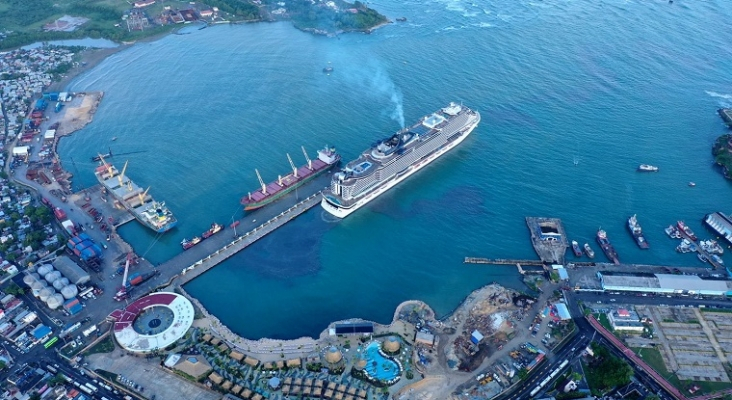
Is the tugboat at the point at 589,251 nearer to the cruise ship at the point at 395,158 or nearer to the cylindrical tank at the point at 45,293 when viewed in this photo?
the cruise ship at the point at 395,158

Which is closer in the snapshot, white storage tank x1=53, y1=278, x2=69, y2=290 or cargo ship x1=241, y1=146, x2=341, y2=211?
white storage tank x1=53, y1=278, x2=69, y2=290

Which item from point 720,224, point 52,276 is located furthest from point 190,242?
point 720,224

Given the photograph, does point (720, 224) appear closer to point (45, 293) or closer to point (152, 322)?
point (152, 322)

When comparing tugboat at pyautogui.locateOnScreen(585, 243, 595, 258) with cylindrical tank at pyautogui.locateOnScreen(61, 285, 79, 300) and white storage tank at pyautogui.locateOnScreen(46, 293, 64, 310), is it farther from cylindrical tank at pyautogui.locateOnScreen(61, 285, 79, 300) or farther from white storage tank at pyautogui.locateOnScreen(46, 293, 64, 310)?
white storage tank at pyautogui.locateOnScreen(46, 293, 64, 310)

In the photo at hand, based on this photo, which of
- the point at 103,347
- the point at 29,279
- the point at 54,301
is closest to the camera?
the point at 103,347

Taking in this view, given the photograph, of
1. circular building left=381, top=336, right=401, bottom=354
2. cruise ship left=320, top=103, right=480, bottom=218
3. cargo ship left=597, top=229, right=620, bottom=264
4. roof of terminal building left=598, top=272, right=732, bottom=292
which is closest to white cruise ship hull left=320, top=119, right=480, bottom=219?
cruise ship left=320, top=103, right=480, bottom=218
